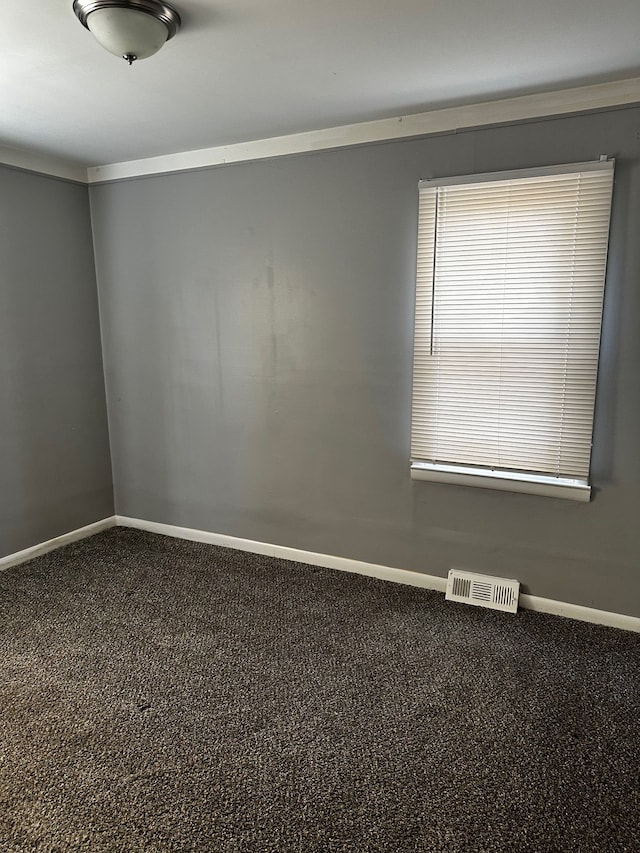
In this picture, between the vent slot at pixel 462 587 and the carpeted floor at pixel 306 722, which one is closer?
the carpeted floor at pixel 306 722

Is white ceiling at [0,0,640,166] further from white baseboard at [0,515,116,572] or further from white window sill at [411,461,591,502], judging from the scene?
white baseboard at [0,515,116,572]

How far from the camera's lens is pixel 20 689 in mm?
2299

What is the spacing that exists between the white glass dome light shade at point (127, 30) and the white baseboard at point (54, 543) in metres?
2.92

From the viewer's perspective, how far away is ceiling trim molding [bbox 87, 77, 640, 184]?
2393 millimetres

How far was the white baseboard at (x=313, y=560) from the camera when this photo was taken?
2.76 m

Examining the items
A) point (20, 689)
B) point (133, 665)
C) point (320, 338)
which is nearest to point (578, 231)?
point (320, 338)

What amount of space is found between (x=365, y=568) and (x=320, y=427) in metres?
0.88

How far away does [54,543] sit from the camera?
12.2ft

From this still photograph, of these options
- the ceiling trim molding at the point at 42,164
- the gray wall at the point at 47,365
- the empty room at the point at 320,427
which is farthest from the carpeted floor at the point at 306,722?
the ceiling trim molding at the point at 42,164

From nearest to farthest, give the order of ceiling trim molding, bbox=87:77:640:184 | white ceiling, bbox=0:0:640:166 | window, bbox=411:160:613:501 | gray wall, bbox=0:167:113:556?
white ceiling, bbox=0:0:640:166, ceiling trim molding, bbox=87:77:640:184, window, bbox=411:160:613:501, gray wall, bbox=0:167:113:556

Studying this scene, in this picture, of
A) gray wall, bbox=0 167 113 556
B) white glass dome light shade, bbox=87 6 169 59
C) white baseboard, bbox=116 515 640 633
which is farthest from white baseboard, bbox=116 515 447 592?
white glass dome light shade, bbox=87 6 169 59

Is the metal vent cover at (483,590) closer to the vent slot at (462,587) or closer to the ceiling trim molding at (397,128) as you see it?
the vent slot at (462,587)

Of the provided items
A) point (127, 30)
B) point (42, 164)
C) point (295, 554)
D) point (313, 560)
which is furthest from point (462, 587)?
point (42, 164)

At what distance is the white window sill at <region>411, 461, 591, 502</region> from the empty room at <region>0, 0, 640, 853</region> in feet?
0.05
